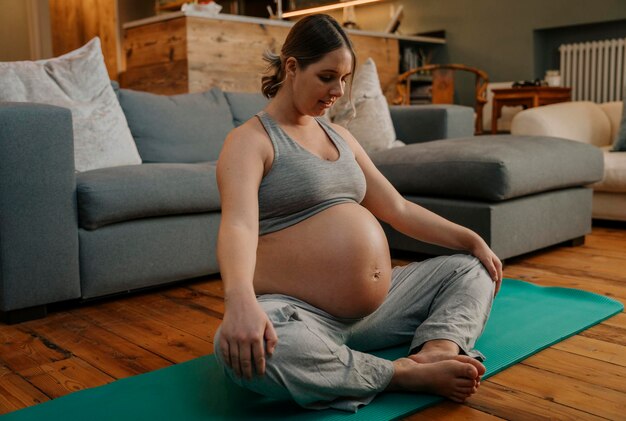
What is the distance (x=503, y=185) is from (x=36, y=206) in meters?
1.61

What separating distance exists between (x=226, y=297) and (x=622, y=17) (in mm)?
5172

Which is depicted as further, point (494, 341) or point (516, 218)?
point (516, 218)

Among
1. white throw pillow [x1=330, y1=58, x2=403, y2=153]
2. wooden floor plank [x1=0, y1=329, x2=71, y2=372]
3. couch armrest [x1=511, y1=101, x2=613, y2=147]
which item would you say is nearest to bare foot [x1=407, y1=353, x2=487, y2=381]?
wooden floor plank [x1=0, y1=329, x2=71, y2=372]

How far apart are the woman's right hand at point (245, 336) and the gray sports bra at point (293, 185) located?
34 cm

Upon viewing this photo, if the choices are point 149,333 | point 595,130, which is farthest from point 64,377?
point 595,130

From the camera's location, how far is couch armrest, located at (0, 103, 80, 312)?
198cm

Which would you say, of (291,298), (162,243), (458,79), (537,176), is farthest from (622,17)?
(291,298)

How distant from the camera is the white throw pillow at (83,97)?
250 centimetres

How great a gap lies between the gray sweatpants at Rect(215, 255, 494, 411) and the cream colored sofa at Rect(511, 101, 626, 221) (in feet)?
6.74

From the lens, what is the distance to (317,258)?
1364mm

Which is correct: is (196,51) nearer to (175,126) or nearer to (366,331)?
(175,126)

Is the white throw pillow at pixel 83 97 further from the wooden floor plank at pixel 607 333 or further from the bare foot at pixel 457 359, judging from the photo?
the wooden floor plank at pixel 607 333

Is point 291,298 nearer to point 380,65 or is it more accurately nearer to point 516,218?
point 516,218

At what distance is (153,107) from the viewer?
300cm
